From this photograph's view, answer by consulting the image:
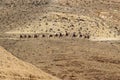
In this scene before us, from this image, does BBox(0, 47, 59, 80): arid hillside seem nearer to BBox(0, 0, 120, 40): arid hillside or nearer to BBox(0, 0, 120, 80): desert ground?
BBox(0, 0, 120, 80): desert ground

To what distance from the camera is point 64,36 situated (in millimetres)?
30125

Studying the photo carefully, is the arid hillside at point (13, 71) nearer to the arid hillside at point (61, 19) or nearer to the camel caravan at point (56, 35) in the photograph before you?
the camel caravan at point (56, 35)

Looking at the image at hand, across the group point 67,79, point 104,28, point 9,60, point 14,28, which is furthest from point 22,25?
point 9,60

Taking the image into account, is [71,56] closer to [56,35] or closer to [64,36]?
[64,36]

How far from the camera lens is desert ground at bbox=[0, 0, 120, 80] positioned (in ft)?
69.1

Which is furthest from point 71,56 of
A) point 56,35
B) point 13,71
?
point 13,71

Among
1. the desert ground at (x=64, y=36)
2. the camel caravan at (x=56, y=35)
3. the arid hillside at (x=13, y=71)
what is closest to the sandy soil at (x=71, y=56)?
the desert ground at (x=64, y=36)

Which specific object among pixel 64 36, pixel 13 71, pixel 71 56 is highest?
pixel 13 71

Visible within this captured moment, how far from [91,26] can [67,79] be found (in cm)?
1432

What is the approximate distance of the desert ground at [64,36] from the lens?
21077mm

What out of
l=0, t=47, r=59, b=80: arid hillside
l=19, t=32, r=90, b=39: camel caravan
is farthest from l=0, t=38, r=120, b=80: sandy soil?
l=0, t=47, r=59, b=80: arid hillside

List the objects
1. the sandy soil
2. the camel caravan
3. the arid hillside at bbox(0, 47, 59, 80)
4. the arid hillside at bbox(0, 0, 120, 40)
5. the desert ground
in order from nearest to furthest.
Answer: the arid hillside at bbox(0, 47, 59, 80), the sandy soil, the desert ground, the camel caravan, the arid hillside at bbox(0, 0, 120, 40)

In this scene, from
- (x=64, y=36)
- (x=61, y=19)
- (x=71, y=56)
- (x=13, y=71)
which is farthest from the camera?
(x=61, y=19)

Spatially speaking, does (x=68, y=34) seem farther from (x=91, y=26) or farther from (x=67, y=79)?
(x=67, y=79)
